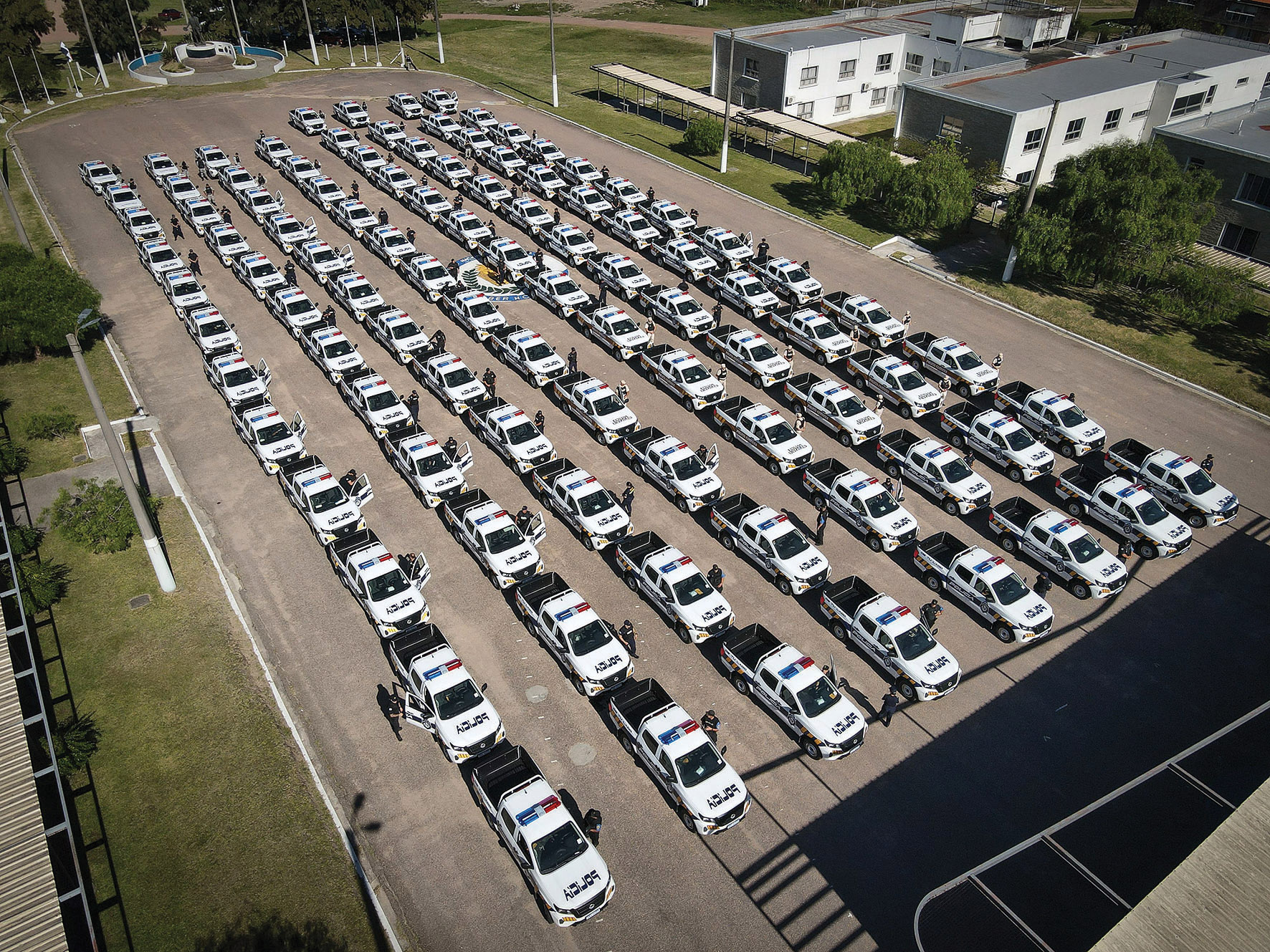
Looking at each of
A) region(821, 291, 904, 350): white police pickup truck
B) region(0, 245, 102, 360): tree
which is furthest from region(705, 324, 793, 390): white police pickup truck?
region(0, 245, 102, 360): tree

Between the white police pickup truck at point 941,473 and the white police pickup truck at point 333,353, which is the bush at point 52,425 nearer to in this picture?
the white police pickup truck at point 333,353

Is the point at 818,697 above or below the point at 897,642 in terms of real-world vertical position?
below

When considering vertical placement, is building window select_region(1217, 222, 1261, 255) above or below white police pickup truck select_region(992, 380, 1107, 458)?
above

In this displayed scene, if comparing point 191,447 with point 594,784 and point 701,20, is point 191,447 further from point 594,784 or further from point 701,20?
point 701,20

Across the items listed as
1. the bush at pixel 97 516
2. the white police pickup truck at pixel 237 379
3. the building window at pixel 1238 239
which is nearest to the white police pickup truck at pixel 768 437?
the white police pickup truck at pixel 237 379

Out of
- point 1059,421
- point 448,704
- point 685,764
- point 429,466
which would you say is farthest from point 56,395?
point 1059,421

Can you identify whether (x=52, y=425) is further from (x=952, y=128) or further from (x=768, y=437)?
(x=952, y=128)

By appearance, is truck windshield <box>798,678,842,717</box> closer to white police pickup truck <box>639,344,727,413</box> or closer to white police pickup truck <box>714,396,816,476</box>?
white police pickup truck <box>714,396,816,476</box>
